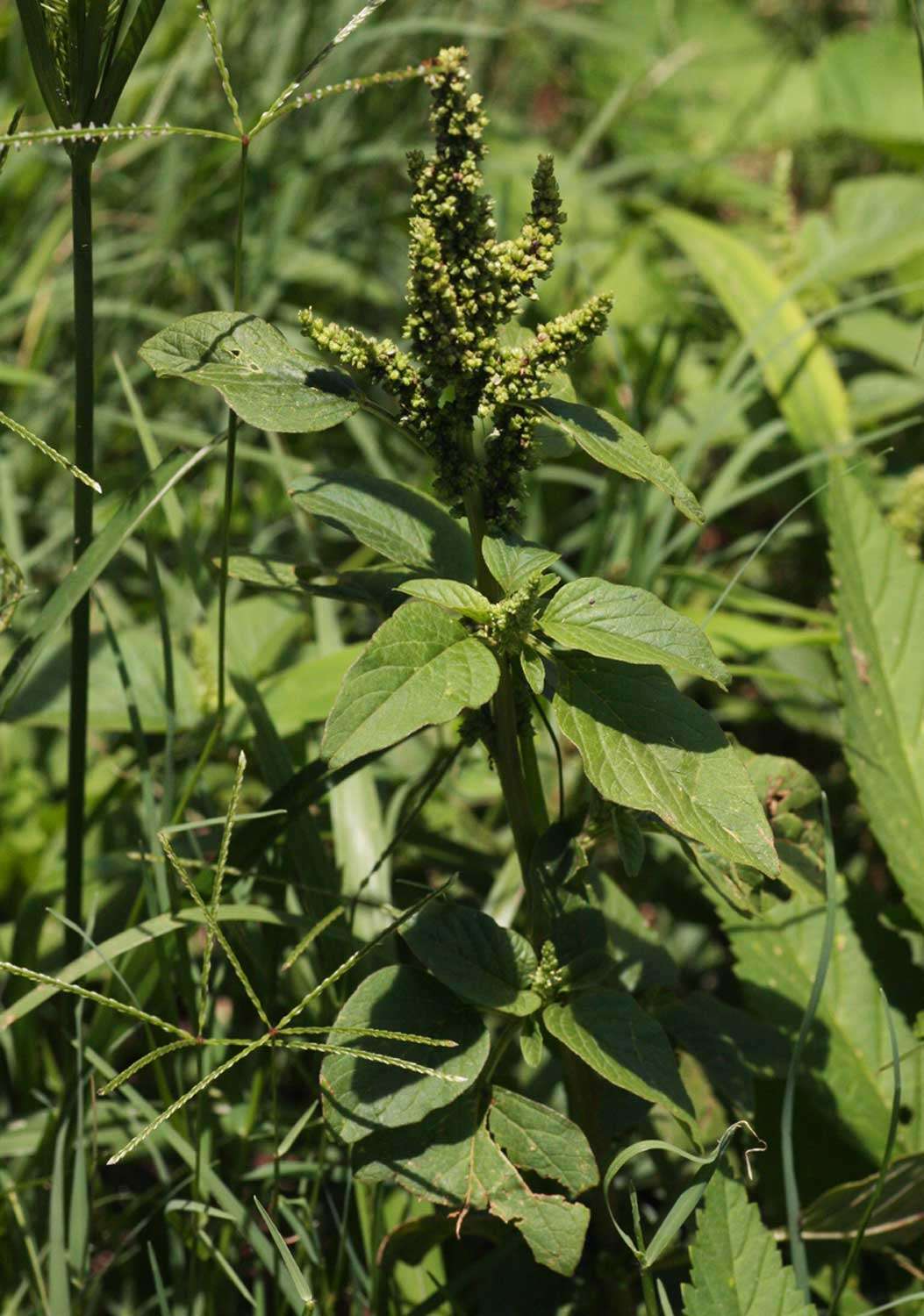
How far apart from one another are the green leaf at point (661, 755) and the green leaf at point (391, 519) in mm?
196

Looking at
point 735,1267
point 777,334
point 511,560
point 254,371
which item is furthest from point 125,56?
point 777,334

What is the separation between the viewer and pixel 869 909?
168 centimetres

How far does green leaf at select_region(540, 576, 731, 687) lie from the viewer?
1049mm

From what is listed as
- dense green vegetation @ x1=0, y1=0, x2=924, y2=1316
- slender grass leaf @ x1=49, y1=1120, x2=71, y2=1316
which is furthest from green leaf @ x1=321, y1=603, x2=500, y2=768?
slender grass leaf @ x1=49, y1=1120, x2=71, y2=1316

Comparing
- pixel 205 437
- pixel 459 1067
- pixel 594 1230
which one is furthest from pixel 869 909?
pixel 205 437

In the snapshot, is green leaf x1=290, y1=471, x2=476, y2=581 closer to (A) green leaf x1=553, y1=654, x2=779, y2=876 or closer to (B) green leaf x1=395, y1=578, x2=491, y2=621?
(B) green leaf x1=395, y1=578, x2=491, y2=621

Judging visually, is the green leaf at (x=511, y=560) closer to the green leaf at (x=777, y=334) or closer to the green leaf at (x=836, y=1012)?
the green leaf at (x=836, y=1012)

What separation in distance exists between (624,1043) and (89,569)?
72cm

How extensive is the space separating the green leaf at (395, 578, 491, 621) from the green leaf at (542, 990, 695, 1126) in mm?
385

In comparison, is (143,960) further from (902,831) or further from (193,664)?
(902,831)

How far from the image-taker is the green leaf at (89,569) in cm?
136

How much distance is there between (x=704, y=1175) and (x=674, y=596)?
1121 mm

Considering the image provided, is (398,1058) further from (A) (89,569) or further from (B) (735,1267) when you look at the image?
(A) (89,569)

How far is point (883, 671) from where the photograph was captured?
5.82 ft
